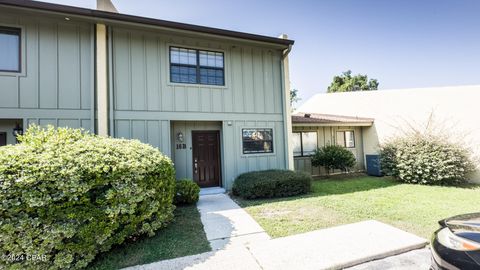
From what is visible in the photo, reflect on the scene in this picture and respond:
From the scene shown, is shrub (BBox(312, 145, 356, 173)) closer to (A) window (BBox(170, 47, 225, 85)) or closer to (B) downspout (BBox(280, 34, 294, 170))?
(B) downspout (BBox(280, 34, 294, 170))

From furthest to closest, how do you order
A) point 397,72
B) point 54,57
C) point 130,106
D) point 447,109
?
1. point 397,72
2. point 447,109
3. point 130,106
4. point 54,57

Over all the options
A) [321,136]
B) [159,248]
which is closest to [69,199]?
[159,248]

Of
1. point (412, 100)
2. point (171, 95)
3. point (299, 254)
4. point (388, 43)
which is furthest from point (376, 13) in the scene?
point (299, 254)

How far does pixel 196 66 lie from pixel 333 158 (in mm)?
7576

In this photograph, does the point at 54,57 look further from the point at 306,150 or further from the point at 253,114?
the point at 306,150

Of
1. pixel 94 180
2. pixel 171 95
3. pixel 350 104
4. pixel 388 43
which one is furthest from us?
pixel 350 104

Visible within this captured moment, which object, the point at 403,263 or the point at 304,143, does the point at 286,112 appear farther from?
the point at 403,263

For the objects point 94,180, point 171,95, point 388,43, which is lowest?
point 94,180

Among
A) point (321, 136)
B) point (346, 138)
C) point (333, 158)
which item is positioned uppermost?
point (321, 136)

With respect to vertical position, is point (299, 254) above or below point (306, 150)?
below

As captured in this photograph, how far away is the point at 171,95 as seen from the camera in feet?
24.0

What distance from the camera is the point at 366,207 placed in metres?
5.80

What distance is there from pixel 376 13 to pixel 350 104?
6.83 m

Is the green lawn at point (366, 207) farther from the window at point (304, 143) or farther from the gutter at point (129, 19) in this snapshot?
the gutter at point (129, 19)
